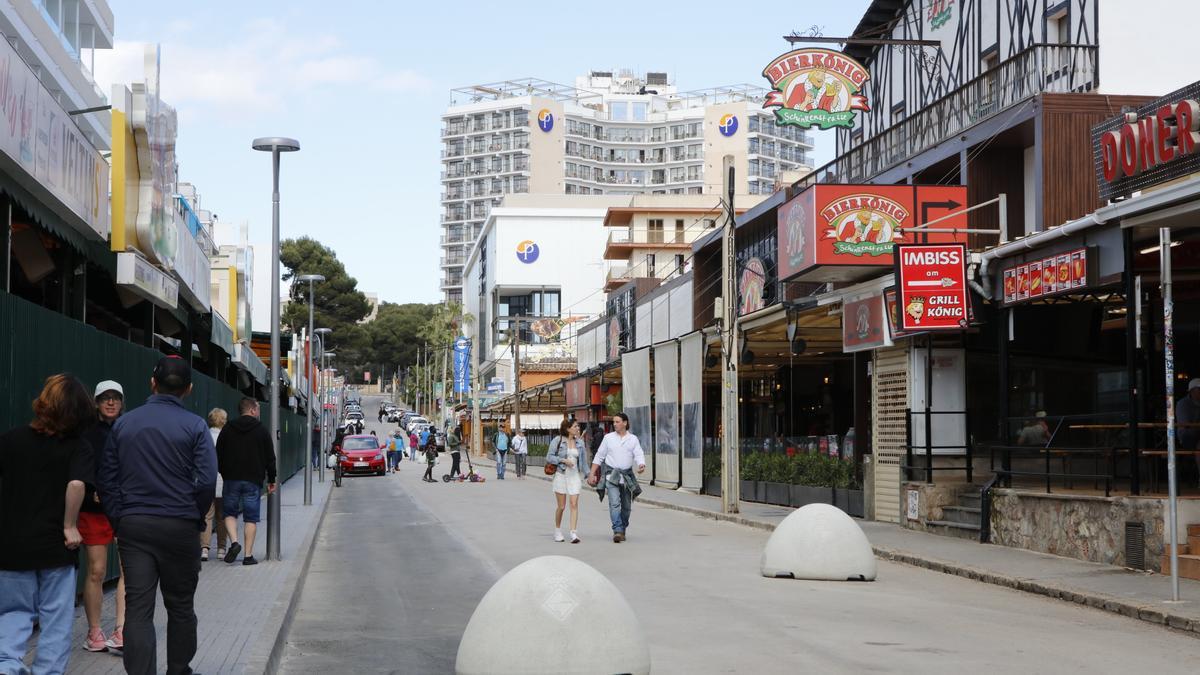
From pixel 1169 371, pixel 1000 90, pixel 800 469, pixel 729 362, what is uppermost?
pixel 1000 90

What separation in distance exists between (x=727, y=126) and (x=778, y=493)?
127888mm

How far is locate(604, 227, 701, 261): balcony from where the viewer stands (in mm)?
87000

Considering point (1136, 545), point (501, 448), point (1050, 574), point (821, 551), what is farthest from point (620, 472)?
point (501, 448)

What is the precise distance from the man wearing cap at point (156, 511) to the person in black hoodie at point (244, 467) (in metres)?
8.30

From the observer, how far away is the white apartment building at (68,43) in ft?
139

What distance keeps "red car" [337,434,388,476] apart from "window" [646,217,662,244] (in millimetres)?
36353

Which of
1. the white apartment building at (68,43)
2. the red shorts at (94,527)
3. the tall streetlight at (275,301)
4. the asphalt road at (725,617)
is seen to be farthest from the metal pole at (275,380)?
the white apartment building at (68,43)

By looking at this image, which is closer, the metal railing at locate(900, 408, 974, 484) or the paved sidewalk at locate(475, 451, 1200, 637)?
the paved sidewalk at locate(475, 451, 1200, 637)

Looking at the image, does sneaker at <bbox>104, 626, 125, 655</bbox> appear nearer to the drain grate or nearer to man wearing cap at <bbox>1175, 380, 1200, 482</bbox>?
the drain grate

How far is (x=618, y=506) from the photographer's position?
20.2 metres

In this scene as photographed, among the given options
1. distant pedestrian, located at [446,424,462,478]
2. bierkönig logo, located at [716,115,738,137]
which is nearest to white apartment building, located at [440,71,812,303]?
bierkönig logo, located at [716,115,738,137]

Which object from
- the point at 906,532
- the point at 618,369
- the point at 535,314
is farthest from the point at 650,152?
the point at 906,532

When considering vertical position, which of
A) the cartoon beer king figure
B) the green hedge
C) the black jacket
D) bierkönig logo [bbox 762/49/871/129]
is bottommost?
the green hedge

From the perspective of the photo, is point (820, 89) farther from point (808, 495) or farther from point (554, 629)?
point (554, 629)
